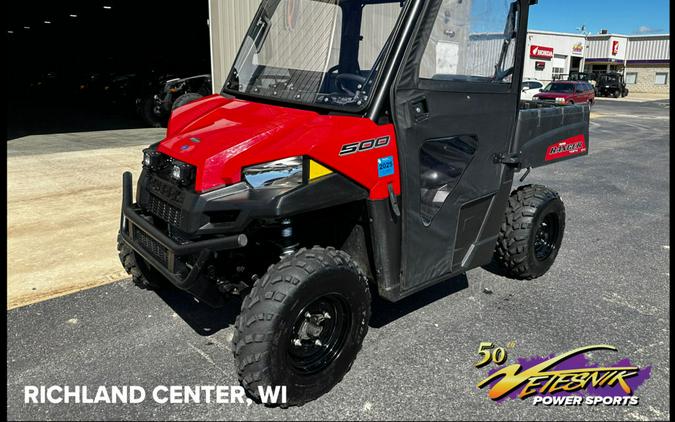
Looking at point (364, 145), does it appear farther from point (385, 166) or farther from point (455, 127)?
point (455, 127)

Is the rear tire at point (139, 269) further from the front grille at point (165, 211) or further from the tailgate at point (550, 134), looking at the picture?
the tailgate at point (550, 134)

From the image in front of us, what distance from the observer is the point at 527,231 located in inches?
159

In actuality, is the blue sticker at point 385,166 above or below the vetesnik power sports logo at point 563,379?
above

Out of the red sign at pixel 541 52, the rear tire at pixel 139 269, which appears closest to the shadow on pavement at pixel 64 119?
the rear tire at pixel 139 269

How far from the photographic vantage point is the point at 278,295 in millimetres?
2518

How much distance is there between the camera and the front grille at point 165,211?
267 centimetres

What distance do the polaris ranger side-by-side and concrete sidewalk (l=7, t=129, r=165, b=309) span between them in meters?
1.00

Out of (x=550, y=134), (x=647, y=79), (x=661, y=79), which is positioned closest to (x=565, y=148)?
(x=550, y=134)

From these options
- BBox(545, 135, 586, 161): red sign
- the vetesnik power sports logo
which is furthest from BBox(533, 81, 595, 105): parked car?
the vetesnik power sports logo

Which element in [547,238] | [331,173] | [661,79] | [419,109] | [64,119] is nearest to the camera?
[331,173]

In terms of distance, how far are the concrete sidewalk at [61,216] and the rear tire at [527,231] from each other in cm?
309

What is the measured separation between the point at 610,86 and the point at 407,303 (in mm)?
39762

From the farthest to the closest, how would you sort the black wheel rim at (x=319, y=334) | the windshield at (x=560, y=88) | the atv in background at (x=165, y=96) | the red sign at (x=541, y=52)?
1. the red sign at (x=541, y=52)
2. the windshield at (x=560, y=88)
3. the atv in background at (x=165, y=96)
4. the black wheel rim at (x=319, y=334)

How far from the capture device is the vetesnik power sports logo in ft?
9.41
